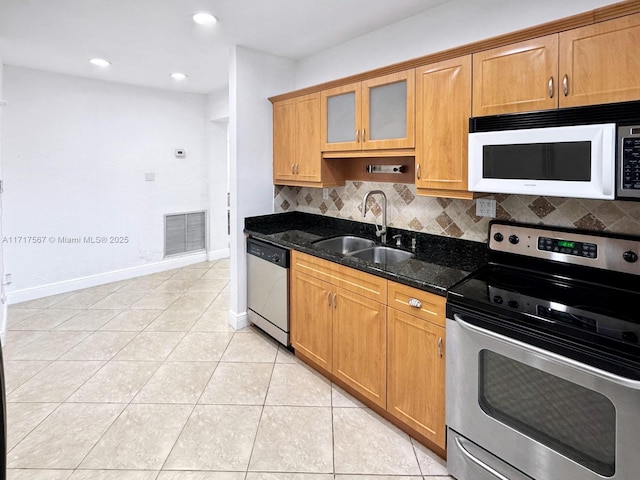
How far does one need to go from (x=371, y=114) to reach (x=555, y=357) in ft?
5.93

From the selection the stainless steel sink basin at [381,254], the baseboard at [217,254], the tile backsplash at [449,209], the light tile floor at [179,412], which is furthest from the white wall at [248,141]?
the baseboard at [217,254]

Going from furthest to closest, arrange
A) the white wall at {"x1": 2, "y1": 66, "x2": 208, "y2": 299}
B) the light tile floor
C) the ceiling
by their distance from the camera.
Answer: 1. the white wall at {"x1": 2, "y1": 66, "x2": 208, "y2": 299}
2. the ceiling
3. the light tile floor

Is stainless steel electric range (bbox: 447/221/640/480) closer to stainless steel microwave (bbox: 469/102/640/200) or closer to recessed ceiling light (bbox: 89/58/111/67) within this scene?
stainless steel microwave (bbox: 469/102/640/200)

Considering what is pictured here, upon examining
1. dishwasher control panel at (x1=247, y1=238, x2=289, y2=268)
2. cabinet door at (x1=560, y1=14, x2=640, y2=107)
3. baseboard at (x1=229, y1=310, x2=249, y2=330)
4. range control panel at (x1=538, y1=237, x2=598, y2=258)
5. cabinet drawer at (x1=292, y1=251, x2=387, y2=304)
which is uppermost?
cabinet door at (x1=560, y1=14, x2=640, y2=107)

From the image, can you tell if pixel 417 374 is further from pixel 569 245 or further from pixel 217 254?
Result: pixel 217 254

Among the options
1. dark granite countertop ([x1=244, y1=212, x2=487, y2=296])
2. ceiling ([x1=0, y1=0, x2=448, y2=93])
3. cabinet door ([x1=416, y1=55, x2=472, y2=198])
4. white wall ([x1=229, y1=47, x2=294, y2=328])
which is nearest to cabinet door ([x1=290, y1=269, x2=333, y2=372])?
dark granite countertop ([x1=244, y1=212, x2=487, y2=296])

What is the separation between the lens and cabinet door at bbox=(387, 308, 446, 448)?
1856 millimetres

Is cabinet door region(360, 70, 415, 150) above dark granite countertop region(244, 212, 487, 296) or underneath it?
above

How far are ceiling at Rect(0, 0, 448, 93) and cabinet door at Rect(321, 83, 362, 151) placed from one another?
20.1 inches

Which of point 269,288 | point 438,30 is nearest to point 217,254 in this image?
point 269,288

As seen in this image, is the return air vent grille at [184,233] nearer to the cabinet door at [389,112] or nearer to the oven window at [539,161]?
the cabinet door at [389,112]

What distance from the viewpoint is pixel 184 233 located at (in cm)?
565

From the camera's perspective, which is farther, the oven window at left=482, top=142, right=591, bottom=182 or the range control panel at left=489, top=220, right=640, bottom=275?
the range control panel at left=489, top=220, right=640, bottom=275

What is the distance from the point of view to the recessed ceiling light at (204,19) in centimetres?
264
